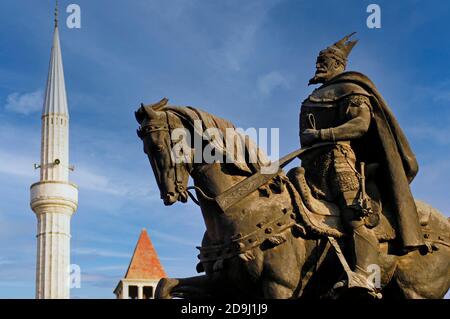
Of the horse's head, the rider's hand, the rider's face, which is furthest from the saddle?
the rider's face

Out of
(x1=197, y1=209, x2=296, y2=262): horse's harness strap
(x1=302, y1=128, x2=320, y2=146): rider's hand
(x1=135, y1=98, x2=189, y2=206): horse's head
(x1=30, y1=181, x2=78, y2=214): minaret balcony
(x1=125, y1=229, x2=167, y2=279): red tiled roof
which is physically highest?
(x1=30, y1=181, x2=78, y2=214): minaret balcony

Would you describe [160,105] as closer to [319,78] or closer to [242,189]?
[242,189]

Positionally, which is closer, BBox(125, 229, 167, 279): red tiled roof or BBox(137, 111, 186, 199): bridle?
BBox(137, 111, 186, 199): bridle

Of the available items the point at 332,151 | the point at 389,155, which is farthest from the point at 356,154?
the point at 332,151

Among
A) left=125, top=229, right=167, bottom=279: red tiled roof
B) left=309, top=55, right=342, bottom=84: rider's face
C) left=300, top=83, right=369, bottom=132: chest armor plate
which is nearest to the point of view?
left=300, top=83, right=369, bottom=132: chest armor plate

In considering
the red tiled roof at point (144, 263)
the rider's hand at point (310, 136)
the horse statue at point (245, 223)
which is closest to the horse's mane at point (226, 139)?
the horse statue at point (245, 223)

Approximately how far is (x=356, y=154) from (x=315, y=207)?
77 cm

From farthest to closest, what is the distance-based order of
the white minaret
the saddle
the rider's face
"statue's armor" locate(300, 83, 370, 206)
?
the white minaret
the rider's face
"statue's armor" locate(300, 83, 370, 206)
the saddle

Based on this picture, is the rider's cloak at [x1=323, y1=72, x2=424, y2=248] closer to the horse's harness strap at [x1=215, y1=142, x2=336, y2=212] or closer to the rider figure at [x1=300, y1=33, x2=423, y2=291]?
the rider figure at [x1=300, y1=33, x2=423, y2=291]

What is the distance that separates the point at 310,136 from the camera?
22.0 feet

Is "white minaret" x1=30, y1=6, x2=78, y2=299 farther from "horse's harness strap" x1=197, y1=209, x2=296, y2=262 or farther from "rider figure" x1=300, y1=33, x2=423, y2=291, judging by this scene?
"horse's harness strap" x1=197, y1=209, x2=296, y2=262

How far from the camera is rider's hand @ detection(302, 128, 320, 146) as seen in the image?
6.69m

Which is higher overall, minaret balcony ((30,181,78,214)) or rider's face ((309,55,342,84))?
minaret balcony ((30,181,78,214))
